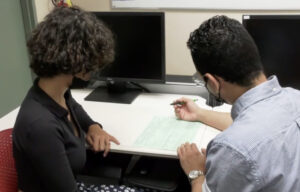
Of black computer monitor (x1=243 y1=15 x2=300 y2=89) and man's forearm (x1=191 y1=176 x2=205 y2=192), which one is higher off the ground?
black computer monitor (x1=243 y1=15 x2=300 y2=89)

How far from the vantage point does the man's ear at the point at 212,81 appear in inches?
43.0

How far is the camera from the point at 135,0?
3.12 metres

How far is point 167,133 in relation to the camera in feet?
5.19

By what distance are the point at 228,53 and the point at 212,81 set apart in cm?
11

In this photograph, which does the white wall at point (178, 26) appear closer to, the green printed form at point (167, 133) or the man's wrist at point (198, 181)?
the green printed form at point (167, 133)

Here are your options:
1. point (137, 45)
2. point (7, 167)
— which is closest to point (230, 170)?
point (7, 167)

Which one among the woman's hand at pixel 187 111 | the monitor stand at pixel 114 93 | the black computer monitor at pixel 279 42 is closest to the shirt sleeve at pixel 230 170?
the woman's hand at pixel 187 111

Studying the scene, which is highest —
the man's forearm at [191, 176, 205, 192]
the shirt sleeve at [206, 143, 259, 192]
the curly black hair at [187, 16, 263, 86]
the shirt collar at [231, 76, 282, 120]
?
the curly black hair at [187, 16, 263, 86]

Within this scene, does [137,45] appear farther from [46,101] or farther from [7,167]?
[7,167]

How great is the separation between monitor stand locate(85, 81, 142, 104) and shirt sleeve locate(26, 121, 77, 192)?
743 mm


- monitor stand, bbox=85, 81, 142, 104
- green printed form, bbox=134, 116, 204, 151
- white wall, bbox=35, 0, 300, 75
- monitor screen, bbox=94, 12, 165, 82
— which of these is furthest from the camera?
white wall, bbox=35, 0, 300, 75

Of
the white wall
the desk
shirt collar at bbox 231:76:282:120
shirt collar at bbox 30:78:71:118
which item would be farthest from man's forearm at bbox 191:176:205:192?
the white wall

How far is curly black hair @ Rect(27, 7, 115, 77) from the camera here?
1190 mm

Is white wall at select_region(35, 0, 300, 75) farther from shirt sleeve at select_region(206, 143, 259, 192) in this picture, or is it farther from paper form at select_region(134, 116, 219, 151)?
shirt sleeve at select_region(206, 143, 259, 192)
